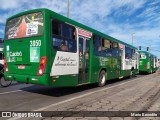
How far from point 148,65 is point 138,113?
867 inches

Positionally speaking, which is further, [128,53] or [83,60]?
[128,53]

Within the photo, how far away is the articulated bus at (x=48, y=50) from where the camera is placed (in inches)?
301

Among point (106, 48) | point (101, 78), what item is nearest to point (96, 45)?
point (106, 48)

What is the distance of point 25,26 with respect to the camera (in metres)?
8.31

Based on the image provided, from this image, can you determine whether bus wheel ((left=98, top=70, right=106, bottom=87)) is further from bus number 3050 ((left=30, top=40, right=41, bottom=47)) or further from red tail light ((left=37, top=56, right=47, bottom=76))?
bus number 3050 ((left=30, top=40, right=41, bottom=47))

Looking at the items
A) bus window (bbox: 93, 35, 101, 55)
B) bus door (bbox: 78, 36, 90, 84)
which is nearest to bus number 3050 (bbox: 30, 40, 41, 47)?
bus door (bbox: 78, 36, 90, 84)

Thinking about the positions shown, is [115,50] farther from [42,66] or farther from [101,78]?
[42,66]

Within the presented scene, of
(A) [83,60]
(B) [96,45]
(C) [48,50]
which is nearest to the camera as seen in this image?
(C) [48,50]

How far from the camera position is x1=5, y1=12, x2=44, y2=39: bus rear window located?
7824 millimetres

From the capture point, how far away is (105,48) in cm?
1262

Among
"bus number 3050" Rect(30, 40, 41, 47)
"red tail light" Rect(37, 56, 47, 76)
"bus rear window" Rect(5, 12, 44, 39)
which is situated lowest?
"red tail light" Rect(37, 56, 47, 76)

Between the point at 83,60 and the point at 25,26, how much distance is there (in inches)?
121

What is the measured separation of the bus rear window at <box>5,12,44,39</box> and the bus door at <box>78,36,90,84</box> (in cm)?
234

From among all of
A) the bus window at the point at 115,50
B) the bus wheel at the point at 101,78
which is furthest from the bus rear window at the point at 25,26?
the bus window at the point at 115,50
